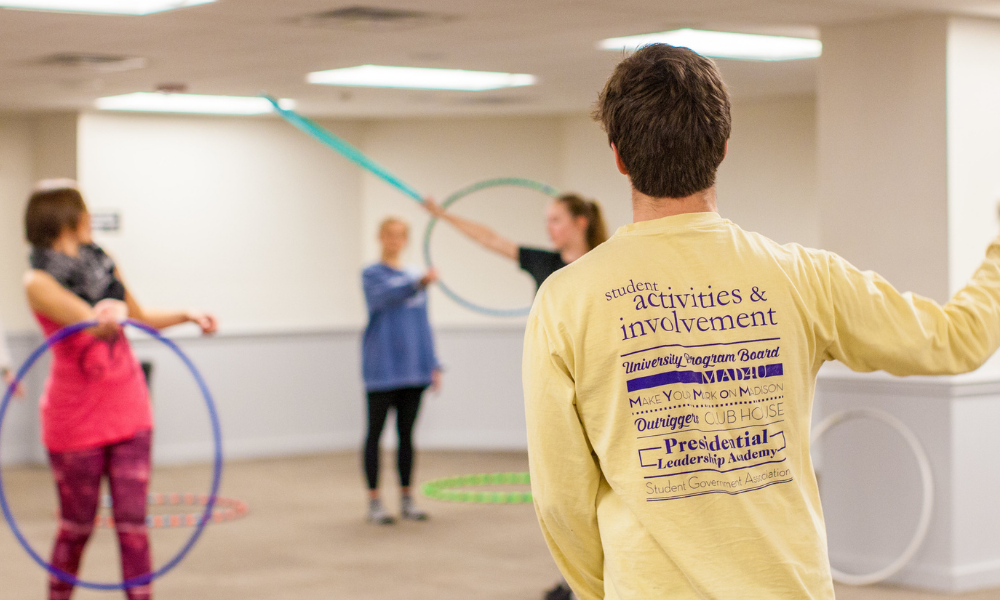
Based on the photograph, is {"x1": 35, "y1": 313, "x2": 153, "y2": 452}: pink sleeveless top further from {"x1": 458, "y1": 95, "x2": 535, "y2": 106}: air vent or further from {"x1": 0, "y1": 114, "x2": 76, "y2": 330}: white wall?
{"x1": 0, "y1": 114, "x2": 76, "y2": 330}: white wall

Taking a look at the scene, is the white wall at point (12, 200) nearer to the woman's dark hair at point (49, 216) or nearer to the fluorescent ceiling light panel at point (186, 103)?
the fluorescent ceiling light panel at point (186, 103)

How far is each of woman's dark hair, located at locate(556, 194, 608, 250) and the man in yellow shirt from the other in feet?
10.5

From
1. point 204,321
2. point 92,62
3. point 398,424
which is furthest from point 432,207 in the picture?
point 92,62

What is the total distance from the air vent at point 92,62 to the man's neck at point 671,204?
5338 millimetres

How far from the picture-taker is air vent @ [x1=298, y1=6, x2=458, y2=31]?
5.02 metres

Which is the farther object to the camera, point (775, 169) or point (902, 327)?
point (775, 169)

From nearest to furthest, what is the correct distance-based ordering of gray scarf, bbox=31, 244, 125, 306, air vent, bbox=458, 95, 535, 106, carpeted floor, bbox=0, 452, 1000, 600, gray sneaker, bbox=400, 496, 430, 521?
gray scarf, bbox=31, 244, 125, 306
carpeted floor, bbox=0, 452, 1000, 600
gray sneaker, bbox=400, 496, 430, 521
air vent, bbox=458, 95, 535, 106

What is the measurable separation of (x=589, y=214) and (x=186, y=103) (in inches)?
188

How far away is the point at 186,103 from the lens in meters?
8.56

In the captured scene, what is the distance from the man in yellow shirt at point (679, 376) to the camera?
1.37m

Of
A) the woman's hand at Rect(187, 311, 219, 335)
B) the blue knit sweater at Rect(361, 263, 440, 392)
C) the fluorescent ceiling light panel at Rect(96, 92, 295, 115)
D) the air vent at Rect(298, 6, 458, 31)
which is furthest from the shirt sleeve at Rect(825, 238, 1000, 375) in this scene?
the fluorescent ceiling light panel at Rect(96, 92, 295, 115)

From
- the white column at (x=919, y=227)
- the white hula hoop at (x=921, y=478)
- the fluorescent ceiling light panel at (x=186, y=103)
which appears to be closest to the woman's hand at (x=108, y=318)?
the white hula hoop at (x=921, y=478)

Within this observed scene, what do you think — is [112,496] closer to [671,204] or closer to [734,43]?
[671,204]

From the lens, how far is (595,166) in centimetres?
930
